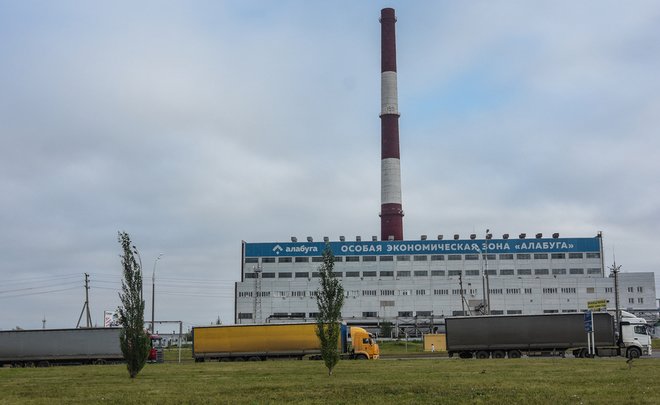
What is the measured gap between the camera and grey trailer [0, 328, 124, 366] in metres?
64.6

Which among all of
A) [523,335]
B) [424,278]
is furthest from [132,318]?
[424,278]

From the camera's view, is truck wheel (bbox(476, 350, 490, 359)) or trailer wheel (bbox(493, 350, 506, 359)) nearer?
trailer wheel (bbox(493, 350, 506, 359))

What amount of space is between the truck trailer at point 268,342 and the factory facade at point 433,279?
236 ft

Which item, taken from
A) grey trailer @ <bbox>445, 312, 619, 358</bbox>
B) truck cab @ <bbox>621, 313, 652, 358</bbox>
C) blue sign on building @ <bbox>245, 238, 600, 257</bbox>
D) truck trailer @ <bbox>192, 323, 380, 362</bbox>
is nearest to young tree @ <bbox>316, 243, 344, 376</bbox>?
truck trailer @ <bbox>192, 323, 380, 362</bbox>

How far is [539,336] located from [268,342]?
23604 mm

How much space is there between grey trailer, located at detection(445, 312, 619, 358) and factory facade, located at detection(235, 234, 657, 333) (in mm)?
74771

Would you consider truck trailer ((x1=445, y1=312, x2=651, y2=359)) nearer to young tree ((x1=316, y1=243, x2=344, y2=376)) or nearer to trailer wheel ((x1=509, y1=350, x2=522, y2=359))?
trailer wheel ((x1=509, y1=350, x2=522, y2=359))

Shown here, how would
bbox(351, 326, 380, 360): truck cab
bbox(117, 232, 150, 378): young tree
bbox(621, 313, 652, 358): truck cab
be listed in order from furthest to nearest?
bbox(351, 326, 380, 360): truck cab
bbox(621, 313, 652, 358): truck cab
bbox(117, 232, 150, 378): young tree

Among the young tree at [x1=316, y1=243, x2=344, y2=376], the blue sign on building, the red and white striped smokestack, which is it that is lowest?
the young tree at [x1=316, y1=243, x2=344, y2=376]

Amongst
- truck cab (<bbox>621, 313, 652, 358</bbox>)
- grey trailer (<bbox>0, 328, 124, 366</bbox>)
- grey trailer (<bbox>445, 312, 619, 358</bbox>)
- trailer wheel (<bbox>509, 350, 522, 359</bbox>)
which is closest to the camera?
truck cab (<bbox>621, 313, 652, 358</bbox>)

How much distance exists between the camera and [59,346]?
65250mm

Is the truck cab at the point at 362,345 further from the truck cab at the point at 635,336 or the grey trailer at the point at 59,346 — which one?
the grey trailer at the point at 59,346

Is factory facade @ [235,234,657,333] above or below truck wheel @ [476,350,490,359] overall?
above

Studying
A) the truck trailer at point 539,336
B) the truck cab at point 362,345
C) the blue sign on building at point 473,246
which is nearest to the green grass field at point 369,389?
the truck trailer at point 539,336
